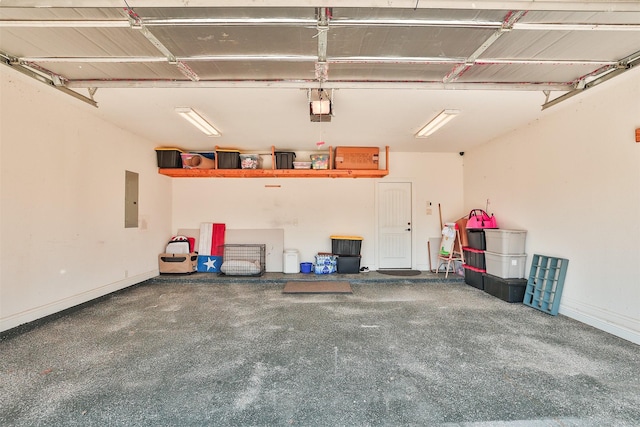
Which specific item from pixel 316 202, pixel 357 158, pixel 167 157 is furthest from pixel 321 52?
pixel 167 157

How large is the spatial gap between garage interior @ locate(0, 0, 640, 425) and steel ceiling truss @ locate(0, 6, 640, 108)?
2cm

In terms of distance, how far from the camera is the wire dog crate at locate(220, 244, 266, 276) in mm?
5562

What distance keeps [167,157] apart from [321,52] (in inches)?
180

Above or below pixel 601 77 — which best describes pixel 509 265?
below

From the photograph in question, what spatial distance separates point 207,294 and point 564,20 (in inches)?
211

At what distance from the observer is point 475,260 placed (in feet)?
16.4

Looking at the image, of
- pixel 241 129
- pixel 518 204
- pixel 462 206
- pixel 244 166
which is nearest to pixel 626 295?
pixel 518 204

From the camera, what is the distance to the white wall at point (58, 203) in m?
2.98

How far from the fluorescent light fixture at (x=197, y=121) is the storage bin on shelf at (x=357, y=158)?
2382mm

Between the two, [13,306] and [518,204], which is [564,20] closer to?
[518,204]

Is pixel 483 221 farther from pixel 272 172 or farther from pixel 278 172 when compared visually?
pixel 272 172

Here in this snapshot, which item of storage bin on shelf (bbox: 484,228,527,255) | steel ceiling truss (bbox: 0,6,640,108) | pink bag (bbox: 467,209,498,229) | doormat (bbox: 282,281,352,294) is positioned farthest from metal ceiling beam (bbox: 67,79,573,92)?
doormat (bbox: 282,281,352,294)

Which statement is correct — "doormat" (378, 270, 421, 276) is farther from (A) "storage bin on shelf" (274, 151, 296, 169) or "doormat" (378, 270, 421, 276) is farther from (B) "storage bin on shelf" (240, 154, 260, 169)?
(B) "storage bin on shelf" (240, 154, 260, 169)

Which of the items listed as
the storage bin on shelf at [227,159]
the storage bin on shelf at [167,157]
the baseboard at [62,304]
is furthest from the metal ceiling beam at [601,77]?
the baseboard at [62,304]
